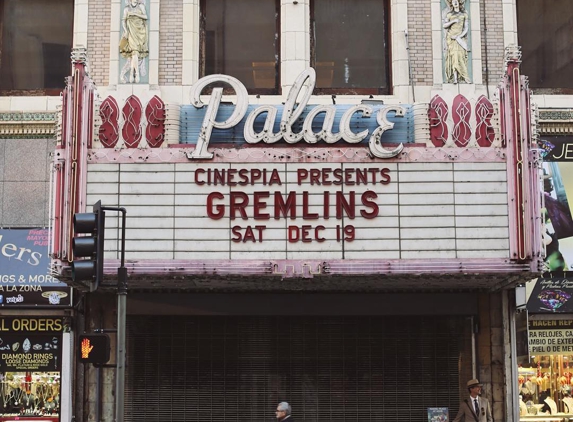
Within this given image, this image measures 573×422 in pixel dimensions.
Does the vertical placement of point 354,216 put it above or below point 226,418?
above

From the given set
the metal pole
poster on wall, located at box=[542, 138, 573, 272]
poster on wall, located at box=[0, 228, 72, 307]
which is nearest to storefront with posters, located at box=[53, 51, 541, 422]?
poster on wall, located at box=[542, 138, 573, 272]

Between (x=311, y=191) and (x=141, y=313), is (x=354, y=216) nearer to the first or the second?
(x=311, y=191)

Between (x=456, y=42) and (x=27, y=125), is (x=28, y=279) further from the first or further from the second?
(x=456, y=42)

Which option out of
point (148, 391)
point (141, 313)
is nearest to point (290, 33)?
Result: point (141, 313)

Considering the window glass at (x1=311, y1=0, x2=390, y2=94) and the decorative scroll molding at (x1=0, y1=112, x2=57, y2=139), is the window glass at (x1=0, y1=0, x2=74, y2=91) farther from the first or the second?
the window glass at (x1=311, y1=0, x2=390, y2=94)

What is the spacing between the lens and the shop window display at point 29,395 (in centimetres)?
1986

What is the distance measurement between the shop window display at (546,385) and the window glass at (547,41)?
5.49 meters

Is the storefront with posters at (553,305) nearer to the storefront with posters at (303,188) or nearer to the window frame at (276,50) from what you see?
the storefront with posters at (303,188)

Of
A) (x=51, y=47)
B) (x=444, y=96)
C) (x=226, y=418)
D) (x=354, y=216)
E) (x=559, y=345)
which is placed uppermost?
(x=51, y=47)

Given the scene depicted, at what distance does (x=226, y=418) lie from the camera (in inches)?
794

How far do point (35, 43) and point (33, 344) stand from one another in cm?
608

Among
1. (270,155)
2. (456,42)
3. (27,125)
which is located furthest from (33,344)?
(456,42)

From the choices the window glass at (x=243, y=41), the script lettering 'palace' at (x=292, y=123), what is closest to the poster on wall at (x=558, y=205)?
the script lettering 'palace' at (x=292, y=123)

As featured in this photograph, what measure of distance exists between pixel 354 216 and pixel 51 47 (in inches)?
299
